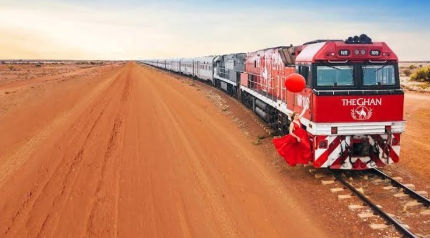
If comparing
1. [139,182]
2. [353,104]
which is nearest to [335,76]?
[353,104]

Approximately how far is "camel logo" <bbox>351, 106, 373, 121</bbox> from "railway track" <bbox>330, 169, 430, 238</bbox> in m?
1.77

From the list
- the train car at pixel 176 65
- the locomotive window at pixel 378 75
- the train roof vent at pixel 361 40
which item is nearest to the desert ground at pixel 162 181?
the locomotive window at pixel 378 75

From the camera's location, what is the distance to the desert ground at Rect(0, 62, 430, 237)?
28.1 feet

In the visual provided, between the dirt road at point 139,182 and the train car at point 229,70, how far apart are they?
892cm

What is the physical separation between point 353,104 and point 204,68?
3469 cm

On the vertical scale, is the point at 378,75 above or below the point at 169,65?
below

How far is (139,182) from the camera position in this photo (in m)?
10.9

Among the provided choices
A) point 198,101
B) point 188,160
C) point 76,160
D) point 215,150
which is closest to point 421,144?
point 215,150

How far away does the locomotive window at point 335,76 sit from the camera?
37.2 feet

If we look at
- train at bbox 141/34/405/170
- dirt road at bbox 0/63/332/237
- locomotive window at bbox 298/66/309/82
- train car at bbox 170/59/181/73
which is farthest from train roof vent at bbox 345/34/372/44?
train car at bbox 170/59/181/73

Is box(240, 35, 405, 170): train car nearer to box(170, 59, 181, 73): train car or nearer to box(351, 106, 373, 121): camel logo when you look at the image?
box(351, 106, 373, 121): camel logo

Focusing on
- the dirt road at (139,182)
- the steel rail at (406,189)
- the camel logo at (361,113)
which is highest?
the camel logo at (361,113)

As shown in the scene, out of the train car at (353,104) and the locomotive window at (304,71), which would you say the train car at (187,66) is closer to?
the locomotive window at (304,71)

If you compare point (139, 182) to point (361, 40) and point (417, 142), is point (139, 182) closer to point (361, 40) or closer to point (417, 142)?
point (361, 40)
